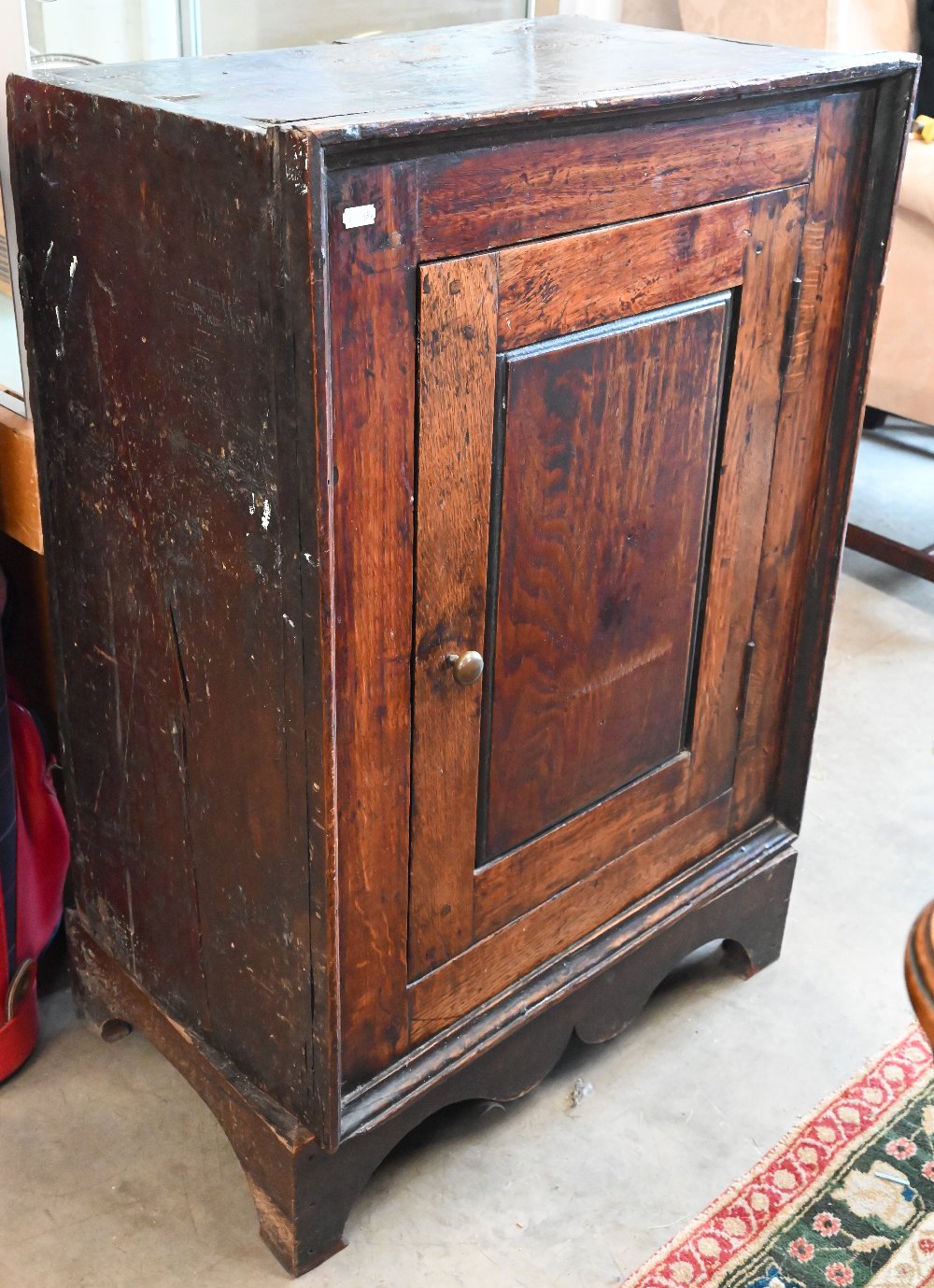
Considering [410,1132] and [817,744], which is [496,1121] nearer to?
[410,1132]

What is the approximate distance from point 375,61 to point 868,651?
177 centimetres

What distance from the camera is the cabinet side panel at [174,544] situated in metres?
1.12

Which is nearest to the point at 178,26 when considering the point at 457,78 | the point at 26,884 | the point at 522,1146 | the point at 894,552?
the point at 457,78

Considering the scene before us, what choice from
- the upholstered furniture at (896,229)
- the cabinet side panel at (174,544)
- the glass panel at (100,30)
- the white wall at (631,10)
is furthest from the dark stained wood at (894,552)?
the cabinet side panel at (174,544)

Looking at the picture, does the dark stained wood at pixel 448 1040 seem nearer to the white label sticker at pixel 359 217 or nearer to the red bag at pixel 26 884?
the red bag at pixel 26 884

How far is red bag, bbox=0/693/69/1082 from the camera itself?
1658 mm

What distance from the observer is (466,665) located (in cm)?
132

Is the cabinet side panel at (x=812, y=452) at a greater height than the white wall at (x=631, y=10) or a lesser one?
lesser

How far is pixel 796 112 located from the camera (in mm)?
1383

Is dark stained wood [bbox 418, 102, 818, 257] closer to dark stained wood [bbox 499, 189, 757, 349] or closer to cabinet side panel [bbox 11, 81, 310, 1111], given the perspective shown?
dark stained wood [bbox 499, 189, 757, 349]

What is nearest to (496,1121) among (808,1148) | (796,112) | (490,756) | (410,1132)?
(410,1132)

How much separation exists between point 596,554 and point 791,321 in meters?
0.35

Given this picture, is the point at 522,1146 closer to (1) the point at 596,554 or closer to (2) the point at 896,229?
(1) the point at 596,554

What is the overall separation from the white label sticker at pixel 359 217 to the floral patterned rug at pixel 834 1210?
1.13m
